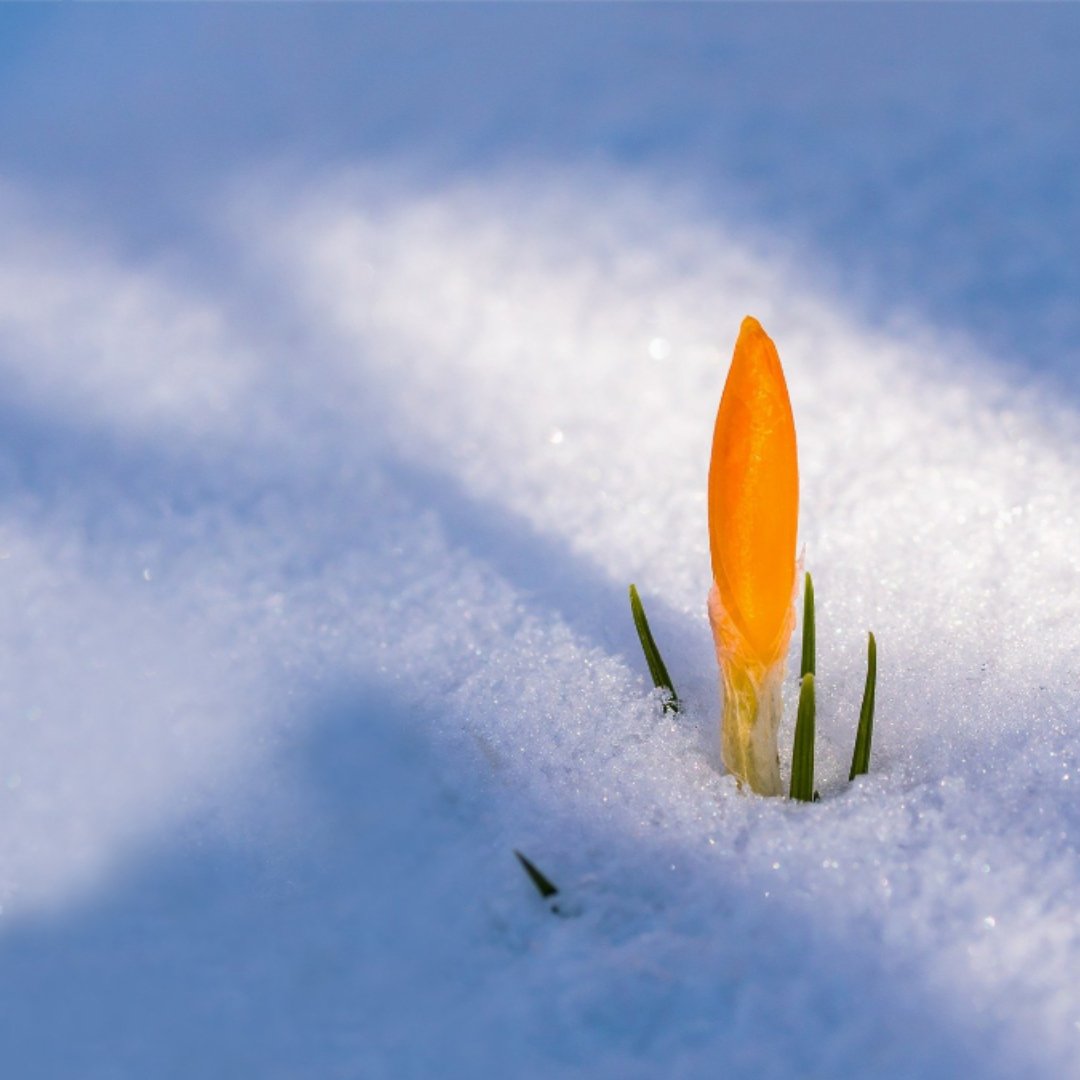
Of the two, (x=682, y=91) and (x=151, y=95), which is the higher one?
(x=151, y=95)

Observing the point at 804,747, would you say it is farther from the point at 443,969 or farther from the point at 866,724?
the point at 443,969

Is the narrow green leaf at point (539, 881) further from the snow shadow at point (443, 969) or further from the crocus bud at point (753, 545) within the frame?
the crocus bud at point (753, 545)

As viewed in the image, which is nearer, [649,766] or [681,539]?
[649,766]

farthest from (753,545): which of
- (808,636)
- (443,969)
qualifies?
(443,969)

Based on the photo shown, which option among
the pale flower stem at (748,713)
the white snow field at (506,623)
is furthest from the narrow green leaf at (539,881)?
the pale flower stem at (748,713)

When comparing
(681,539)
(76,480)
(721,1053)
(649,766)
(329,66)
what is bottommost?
(721,1053)

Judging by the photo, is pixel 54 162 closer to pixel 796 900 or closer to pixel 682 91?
pixel 682 91

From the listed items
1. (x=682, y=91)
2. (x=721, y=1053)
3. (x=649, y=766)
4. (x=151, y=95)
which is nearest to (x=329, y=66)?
(x=151, y=95)
